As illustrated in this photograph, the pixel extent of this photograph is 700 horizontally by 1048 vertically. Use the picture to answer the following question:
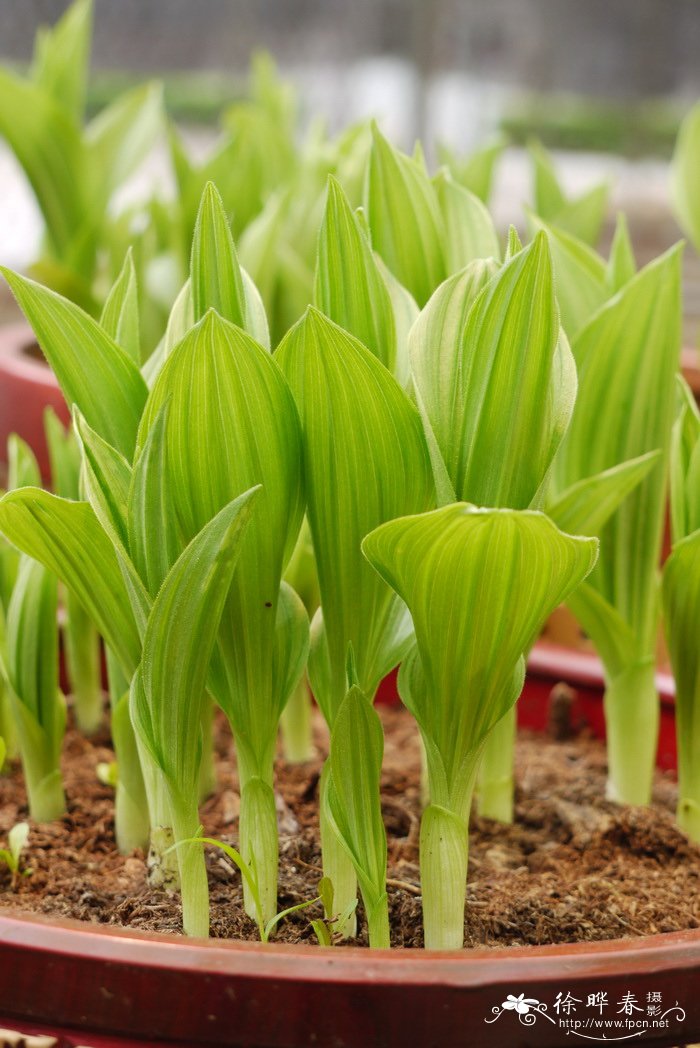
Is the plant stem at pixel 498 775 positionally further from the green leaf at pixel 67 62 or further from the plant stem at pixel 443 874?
the green leaf at pixel 67 62

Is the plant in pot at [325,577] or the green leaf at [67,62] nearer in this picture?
the plant in pot at [325,577]

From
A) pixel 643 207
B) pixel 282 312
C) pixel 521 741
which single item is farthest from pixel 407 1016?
pixel 643 207

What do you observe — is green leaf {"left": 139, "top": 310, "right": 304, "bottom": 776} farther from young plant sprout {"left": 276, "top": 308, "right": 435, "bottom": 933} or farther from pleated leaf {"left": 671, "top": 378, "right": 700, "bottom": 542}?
pleated leaf {"left": 671, "top": 378, "right": 700, "bottom": 542}

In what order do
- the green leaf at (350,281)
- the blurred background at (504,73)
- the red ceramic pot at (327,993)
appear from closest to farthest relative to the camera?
the red ceramic pot at (327,993), the green leaf at (350,281), the blurred background at (504,73)

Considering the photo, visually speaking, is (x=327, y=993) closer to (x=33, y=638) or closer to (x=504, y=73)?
(x=33, y=638)

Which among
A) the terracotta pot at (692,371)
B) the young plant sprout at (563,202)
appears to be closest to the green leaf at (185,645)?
the young plant sprout at (563,202)

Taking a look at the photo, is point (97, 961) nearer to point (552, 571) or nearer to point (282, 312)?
point (552, 571)
